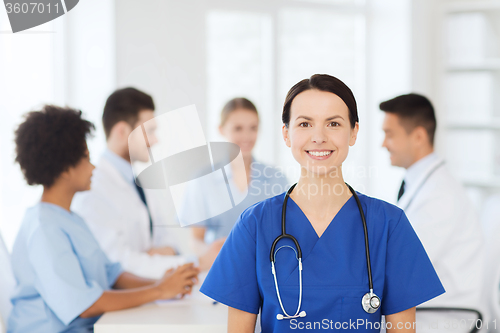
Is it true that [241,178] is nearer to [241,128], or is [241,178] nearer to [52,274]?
[241,128]

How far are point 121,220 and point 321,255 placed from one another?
95 cm

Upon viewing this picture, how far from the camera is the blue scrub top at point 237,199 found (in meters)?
1.60

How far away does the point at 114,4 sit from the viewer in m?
2.55

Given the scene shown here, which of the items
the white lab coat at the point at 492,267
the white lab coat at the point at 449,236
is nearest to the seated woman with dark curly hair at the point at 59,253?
the white lab coat at the point at 449,236

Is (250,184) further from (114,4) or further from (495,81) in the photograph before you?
(495,81)

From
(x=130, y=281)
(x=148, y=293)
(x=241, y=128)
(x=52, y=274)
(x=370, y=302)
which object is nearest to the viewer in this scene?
(x=370, y=302)

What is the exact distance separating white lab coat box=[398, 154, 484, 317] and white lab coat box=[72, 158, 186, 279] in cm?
82

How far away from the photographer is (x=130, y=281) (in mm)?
1598

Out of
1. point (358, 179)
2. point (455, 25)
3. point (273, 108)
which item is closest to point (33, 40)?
point (273, 108)

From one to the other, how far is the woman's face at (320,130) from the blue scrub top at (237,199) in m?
0.53
